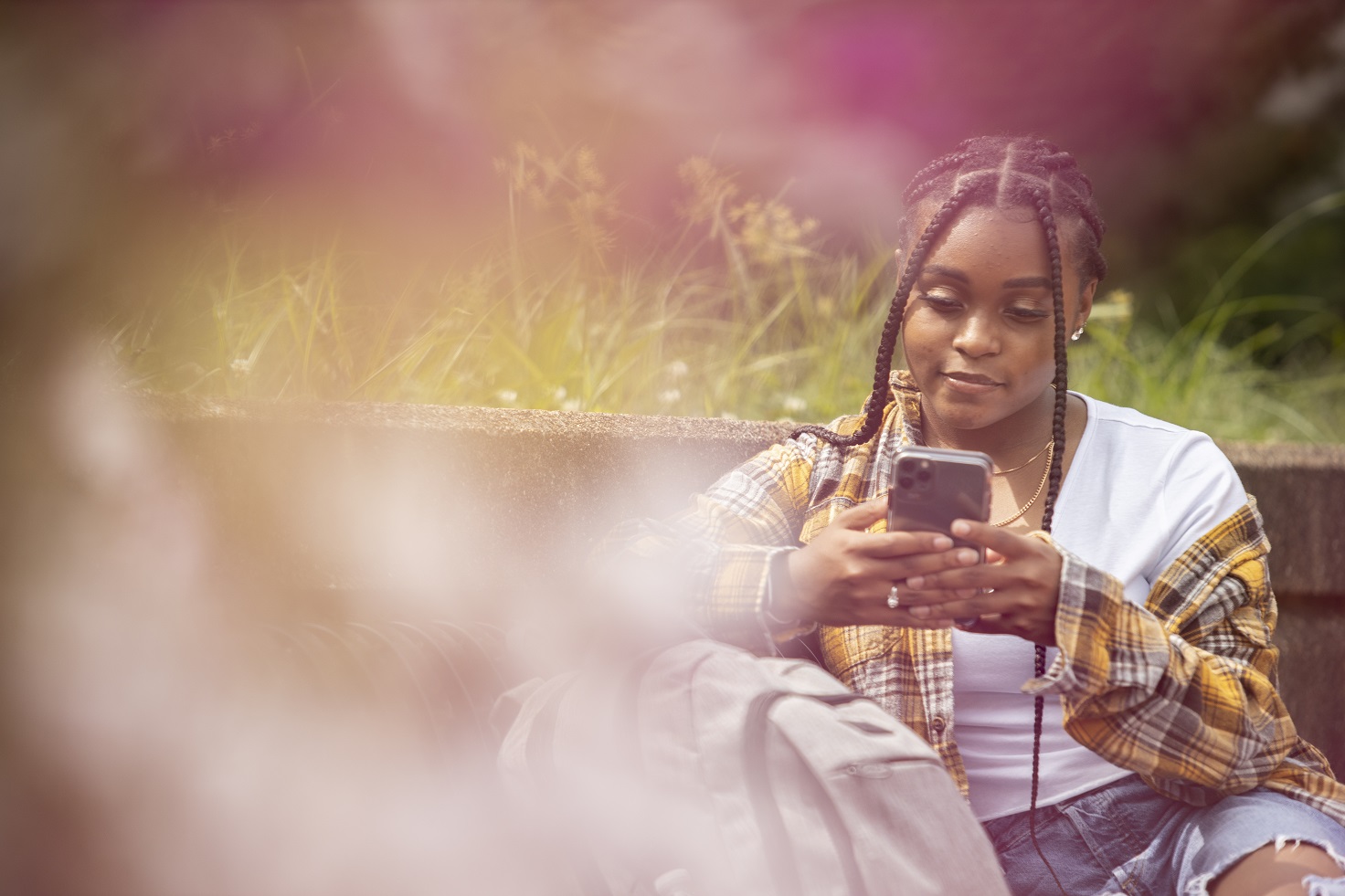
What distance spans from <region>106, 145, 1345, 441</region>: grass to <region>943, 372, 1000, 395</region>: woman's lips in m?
1.29

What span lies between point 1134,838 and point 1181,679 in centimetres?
36

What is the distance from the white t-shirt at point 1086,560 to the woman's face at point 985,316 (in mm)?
216

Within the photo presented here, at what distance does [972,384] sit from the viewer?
1.98m

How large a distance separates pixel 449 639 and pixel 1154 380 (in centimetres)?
308

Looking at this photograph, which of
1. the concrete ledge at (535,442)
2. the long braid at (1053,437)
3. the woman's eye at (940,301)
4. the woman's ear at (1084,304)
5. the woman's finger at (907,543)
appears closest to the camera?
the woman's finger at (907,543)

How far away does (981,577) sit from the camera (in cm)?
160

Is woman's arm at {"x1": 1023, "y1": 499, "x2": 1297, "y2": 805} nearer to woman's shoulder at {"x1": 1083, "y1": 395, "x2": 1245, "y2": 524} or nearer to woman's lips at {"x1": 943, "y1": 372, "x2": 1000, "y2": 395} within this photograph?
woman's shoulder at {"x1": 1083, "y1": 395, "x2": 1245, "y2": 524}

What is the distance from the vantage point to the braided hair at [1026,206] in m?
1.94

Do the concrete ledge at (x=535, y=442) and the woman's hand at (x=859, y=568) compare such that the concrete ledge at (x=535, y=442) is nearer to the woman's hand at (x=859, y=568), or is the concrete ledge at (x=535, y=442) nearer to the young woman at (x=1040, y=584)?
the young woman at (x=1040, y=584)

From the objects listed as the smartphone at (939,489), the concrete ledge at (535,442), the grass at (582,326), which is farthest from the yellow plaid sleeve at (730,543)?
the grass at (582,326)

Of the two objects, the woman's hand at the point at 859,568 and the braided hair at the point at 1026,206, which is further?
the braided hair at the point at 1026,206

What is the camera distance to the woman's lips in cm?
197

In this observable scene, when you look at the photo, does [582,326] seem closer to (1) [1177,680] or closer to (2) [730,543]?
(2) [730,543]

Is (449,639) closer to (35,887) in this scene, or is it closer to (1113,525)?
(35,887)
